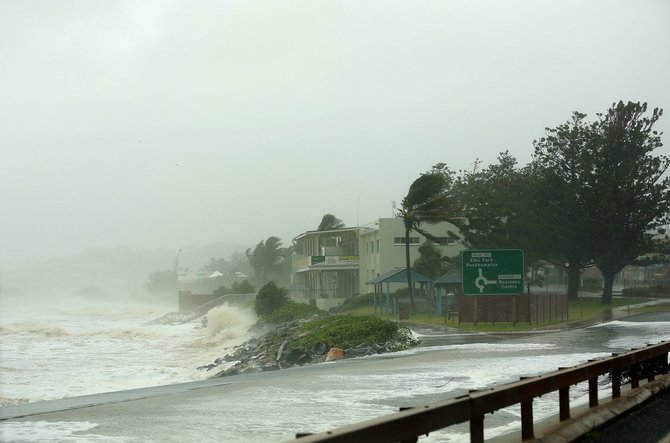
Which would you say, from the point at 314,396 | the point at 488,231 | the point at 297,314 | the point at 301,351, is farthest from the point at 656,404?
the point at 488,231

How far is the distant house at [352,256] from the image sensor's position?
71125 mm

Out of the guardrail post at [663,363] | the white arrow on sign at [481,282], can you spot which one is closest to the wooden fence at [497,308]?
the white arrow on sign at [481,282]

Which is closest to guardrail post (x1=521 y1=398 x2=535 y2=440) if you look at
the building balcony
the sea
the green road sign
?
the sea

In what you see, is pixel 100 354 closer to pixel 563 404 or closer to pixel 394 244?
pixel 394 244

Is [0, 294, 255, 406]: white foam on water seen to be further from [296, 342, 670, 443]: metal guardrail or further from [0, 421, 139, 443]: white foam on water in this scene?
[296, 342, 670, 443]: metal guardrail

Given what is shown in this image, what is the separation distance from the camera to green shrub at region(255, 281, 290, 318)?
6081cm

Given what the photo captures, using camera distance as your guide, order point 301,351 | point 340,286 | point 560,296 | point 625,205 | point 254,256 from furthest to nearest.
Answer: point 254,256
point 340,286
point 625,205
point 560,296
point 301,351

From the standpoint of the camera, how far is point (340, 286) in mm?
79125

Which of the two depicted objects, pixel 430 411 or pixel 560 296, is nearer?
pixel 430 411

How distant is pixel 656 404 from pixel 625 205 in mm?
51685

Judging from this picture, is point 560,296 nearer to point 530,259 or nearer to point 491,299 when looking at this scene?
point 491,299

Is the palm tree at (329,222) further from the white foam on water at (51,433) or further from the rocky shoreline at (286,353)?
the white foam on water at (51,433)

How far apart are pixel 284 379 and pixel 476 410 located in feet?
37.5

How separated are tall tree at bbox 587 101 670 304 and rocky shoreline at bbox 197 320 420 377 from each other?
1079 inches
